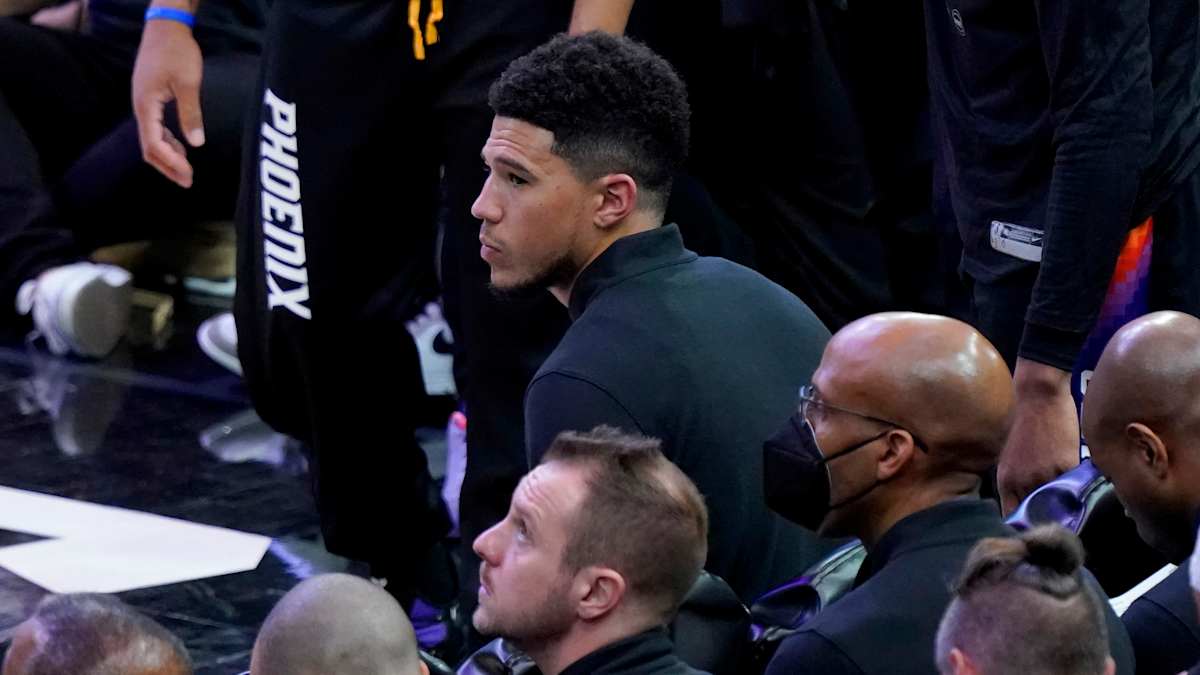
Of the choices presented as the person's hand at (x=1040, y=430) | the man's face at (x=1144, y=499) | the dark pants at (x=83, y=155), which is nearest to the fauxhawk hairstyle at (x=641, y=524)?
the man's face at (x=1144, y=499)

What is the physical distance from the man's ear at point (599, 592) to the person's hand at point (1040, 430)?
0.77 meters

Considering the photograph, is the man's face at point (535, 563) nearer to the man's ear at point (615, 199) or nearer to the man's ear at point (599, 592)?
the man's ear at point (599, 592)

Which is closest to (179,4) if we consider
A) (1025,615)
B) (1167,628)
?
(1167,628)

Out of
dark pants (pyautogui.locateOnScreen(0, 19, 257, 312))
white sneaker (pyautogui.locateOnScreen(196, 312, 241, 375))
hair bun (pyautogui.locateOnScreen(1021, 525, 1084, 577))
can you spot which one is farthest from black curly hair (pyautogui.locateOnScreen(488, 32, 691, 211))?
dark pants (pyautogui.locateOnScreen(0, 19, 257, 312))

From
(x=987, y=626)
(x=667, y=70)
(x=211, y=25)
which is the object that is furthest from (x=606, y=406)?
(x=211, y=25)

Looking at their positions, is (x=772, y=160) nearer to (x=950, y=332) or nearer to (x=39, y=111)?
(x=950, y=332)

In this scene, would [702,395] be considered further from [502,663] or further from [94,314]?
[94,314]

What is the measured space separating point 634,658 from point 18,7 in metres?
4.05

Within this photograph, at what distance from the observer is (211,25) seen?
496 centimetres

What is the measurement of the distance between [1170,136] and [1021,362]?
0.37 meters

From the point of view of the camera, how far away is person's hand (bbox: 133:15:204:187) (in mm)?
3104

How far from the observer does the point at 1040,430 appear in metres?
2.46

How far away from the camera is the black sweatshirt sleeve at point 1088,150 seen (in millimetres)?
2363

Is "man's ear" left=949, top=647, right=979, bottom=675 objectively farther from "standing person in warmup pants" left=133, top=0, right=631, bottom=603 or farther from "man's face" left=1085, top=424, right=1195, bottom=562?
"standing person in warmup pants" left=133, top=0, right=631, bottom=603
